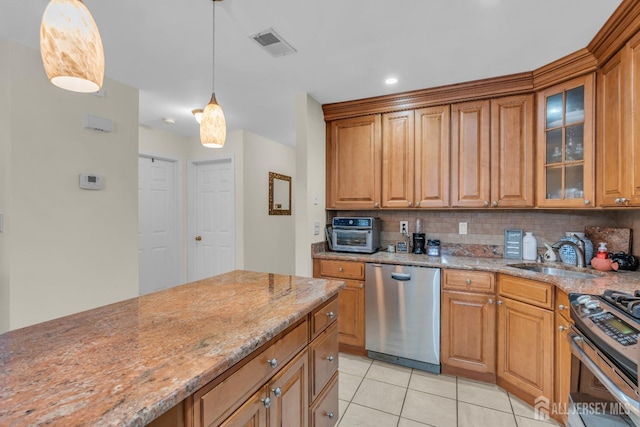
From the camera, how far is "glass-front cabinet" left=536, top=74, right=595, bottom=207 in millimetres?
2150

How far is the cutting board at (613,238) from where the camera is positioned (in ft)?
6.98

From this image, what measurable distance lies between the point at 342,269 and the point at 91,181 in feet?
7.34

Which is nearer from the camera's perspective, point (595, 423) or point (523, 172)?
point (595, 423)

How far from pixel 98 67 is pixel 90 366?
94 cm

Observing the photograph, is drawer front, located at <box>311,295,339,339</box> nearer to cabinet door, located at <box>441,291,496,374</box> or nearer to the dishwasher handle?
the dishwasher handle

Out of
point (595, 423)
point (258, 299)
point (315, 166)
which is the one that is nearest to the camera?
point (595, 423)

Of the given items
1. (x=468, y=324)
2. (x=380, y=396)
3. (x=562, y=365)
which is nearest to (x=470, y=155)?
(x=468, y=324)

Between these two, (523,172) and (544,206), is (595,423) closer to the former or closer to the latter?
(544,206)

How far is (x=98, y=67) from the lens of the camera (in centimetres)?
102

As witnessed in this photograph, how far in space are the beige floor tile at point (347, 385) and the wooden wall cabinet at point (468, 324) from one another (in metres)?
0.74

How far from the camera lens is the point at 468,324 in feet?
7.79

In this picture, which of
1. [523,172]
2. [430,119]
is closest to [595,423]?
[523,172]

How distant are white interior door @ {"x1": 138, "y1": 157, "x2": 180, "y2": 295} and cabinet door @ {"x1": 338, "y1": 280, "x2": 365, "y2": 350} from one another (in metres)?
2.81

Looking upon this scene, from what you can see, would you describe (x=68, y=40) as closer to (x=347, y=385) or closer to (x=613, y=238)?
(x=347, y=385)
